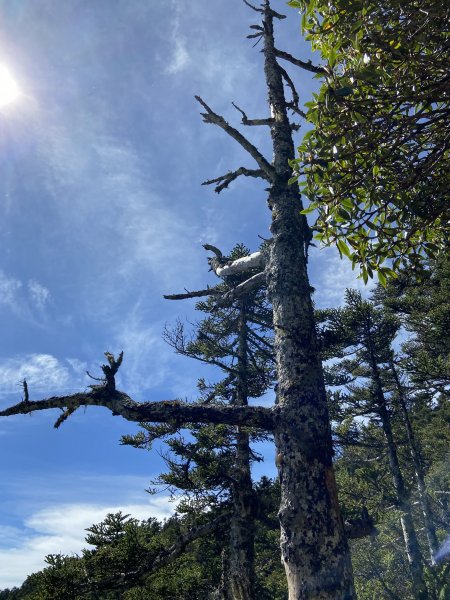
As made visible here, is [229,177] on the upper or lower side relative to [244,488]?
upper

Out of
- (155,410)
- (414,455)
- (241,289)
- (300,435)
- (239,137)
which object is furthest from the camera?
(414,455)

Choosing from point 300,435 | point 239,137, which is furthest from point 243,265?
point 300,435

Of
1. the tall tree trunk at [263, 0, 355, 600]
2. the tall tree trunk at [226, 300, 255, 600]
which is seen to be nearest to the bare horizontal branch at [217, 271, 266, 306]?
the tall tree trunk at [263, 0, 355, 600]

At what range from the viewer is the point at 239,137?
577 centimetres

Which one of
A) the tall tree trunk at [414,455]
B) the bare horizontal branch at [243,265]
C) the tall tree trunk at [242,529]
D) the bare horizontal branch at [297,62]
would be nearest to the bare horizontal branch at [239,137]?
the bare horizontal branch at [243,265]

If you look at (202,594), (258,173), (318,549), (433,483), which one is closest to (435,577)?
(202,594)

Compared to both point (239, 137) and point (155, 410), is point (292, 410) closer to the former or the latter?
point (155, 410)

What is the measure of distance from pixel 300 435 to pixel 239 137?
414 cm

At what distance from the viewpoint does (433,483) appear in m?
41.0

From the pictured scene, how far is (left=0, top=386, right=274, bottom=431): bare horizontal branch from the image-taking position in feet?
14.4

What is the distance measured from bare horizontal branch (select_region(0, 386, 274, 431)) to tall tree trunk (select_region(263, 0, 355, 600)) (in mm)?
312

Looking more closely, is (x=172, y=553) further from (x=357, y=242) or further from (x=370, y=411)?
(x=370, y=411)

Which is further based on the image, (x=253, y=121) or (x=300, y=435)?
(x=253, y=121)

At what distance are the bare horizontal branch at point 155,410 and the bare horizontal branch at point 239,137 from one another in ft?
11.2
